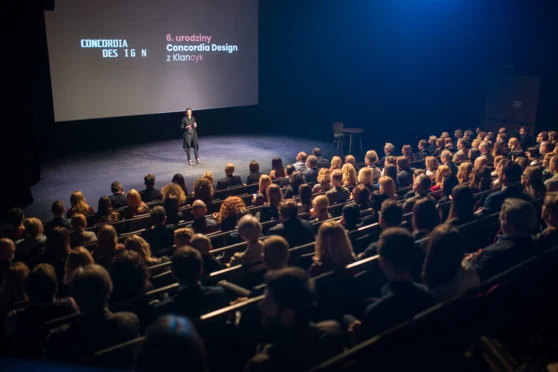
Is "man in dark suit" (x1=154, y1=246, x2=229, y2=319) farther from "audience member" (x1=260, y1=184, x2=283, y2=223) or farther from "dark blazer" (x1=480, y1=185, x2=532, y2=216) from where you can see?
"dark blazer" (x1=480, y1=185, x2=532, y2=216)

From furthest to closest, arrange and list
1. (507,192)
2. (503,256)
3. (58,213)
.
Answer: (58,213)
(507,192)
(503,256)

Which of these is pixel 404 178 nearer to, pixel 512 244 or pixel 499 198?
pixel 499 198

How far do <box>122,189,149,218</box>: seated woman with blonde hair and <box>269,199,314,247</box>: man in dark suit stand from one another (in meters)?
2.21

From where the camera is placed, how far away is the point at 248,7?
43.3 feet

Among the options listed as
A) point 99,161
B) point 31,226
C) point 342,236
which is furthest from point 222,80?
point 342,236

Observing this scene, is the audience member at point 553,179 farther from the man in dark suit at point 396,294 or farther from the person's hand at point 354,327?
the person's hand at point 354,327

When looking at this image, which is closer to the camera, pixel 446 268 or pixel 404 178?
pixel 446 268

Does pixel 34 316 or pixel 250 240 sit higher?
pixel 250 240

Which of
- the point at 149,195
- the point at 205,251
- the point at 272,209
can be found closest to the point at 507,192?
the point at 272,209

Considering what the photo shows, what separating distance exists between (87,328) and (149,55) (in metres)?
10.3

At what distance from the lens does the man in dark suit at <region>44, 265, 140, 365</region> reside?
2652 mm

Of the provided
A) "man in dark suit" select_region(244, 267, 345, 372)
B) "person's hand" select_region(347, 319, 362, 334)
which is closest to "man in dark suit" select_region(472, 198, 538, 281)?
"person's hand" select_region(347, 319, 362, 334)

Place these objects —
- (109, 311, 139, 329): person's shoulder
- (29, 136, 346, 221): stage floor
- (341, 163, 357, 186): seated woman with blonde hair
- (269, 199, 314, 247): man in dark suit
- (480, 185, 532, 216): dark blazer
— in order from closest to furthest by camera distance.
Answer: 1. (109, 311, 139, 329): person's shoulder
2. (269, 199, 314, 247): man in dark suit
3. (480, 185, 532, 216): dark blazer
4. (341, 163, 357, 186): seated woman with blonde hair
5. (29, 136, 346, 221): stage floor

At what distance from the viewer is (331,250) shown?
3.54 meters
